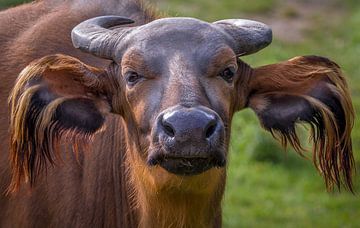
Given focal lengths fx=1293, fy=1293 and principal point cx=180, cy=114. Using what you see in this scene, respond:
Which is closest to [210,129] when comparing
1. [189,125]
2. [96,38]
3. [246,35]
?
[189,125]

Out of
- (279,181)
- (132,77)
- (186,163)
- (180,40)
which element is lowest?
(279,181)

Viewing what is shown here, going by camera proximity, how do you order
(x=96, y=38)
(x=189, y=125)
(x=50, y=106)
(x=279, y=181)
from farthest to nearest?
(x=279, y=181) → (x=96, y=38) → (x=50, y=106) → (x=189, y=125)

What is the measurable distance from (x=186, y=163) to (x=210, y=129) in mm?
265

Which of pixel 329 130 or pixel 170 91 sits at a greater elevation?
pixel 170 91

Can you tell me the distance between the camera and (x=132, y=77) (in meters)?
8.34

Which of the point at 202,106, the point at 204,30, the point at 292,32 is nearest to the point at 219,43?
the point at 204,30

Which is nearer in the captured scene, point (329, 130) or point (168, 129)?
point (168, 129)

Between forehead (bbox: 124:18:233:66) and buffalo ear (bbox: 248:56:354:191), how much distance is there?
1.72 ft

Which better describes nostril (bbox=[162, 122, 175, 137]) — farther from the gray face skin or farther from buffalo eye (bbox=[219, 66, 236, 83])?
buffalo eye (bbox=[219, 66, 236, 83])

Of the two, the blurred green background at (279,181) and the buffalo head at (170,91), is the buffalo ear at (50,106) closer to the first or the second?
the buffalo head at (170,91)

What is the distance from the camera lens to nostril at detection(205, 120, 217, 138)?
7.72 m

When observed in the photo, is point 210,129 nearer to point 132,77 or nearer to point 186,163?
point 186,163

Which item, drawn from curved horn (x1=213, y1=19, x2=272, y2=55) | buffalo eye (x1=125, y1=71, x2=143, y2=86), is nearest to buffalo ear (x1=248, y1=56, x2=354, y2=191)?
curved horn (x1=213, y1=19, x2=272, y2=55)

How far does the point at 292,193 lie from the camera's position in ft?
46.5
